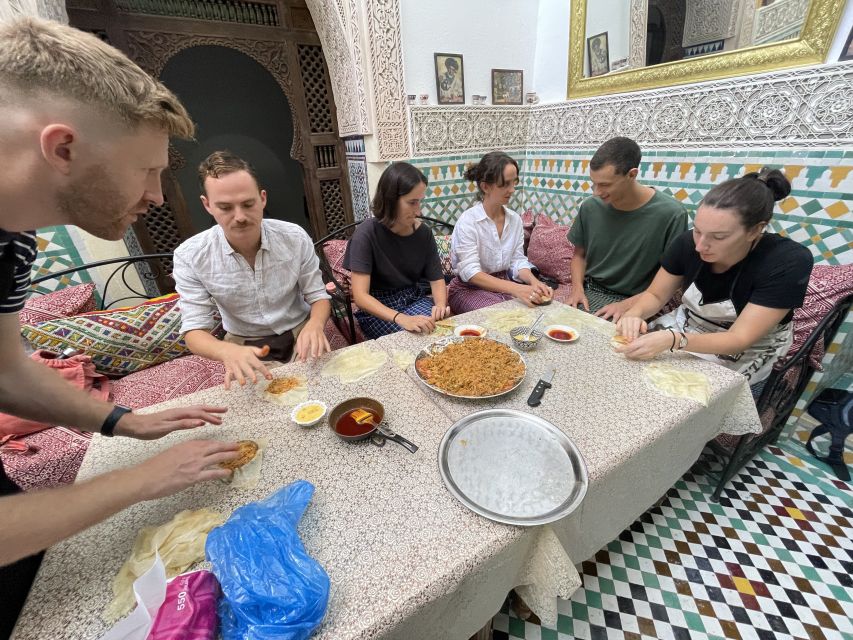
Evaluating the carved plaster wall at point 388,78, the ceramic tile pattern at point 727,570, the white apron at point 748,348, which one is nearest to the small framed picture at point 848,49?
the white apron at point 748,348

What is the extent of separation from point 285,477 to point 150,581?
36cm

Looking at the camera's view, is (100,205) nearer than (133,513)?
Yes

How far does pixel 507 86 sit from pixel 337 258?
8.60 ft

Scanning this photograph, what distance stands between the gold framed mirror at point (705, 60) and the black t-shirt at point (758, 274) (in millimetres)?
1398

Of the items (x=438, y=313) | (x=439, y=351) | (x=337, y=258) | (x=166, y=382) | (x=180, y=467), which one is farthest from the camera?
(x=337, y=258)

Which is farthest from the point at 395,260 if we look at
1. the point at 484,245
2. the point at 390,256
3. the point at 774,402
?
the point at 774,402

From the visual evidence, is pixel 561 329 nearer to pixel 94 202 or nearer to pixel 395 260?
pixel 395 260

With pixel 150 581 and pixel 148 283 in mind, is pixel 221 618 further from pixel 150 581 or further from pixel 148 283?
pixel 148 283

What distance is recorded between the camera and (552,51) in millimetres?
3623

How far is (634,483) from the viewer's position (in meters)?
1.22

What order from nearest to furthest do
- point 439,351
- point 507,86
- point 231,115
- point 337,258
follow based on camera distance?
point 439,351
point 337,258
point 507,86
point 231,115

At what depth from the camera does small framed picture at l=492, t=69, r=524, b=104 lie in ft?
12.2

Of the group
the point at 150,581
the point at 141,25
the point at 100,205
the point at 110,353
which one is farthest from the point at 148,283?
the point at 150,581

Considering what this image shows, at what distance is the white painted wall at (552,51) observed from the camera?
3.47 m
